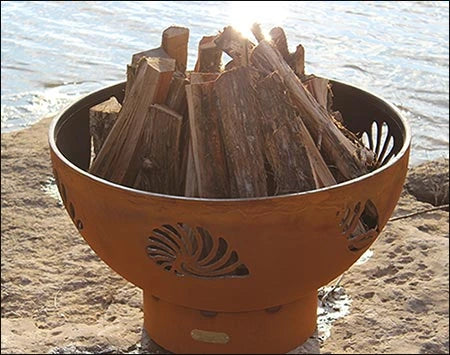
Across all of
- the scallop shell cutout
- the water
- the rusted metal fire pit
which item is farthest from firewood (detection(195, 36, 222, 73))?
the water

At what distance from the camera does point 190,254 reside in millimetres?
1616

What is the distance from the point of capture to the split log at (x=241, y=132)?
5.62 ft

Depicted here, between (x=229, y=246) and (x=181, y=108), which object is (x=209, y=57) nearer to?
(x=181, y=108)

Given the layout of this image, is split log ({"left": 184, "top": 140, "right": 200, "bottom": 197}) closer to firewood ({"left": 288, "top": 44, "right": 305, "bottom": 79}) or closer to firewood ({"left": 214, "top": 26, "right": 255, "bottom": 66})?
firewood ({"left": 214, "top": 26, "right": 255, "bottom": 66})

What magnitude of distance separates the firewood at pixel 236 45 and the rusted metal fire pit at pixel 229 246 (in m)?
0.43

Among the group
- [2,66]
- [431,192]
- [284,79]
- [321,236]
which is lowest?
[2,66]


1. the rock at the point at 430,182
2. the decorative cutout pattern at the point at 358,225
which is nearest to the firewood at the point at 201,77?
the decorative cutout pattern at the point at 358,225

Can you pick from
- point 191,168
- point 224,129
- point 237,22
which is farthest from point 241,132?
point 237,22

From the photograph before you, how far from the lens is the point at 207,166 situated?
5.68 ft

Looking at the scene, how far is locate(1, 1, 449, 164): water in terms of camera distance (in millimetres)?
3693

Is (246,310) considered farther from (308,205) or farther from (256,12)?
(256,12)

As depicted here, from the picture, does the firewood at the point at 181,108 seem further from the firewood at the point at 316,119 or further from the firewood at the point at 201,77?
the firewood at the point at 316,119

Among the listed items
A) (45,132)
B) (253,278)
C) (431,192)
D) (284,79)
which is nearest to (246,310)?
(253,278)

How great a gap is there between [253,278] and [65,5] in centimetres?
399
